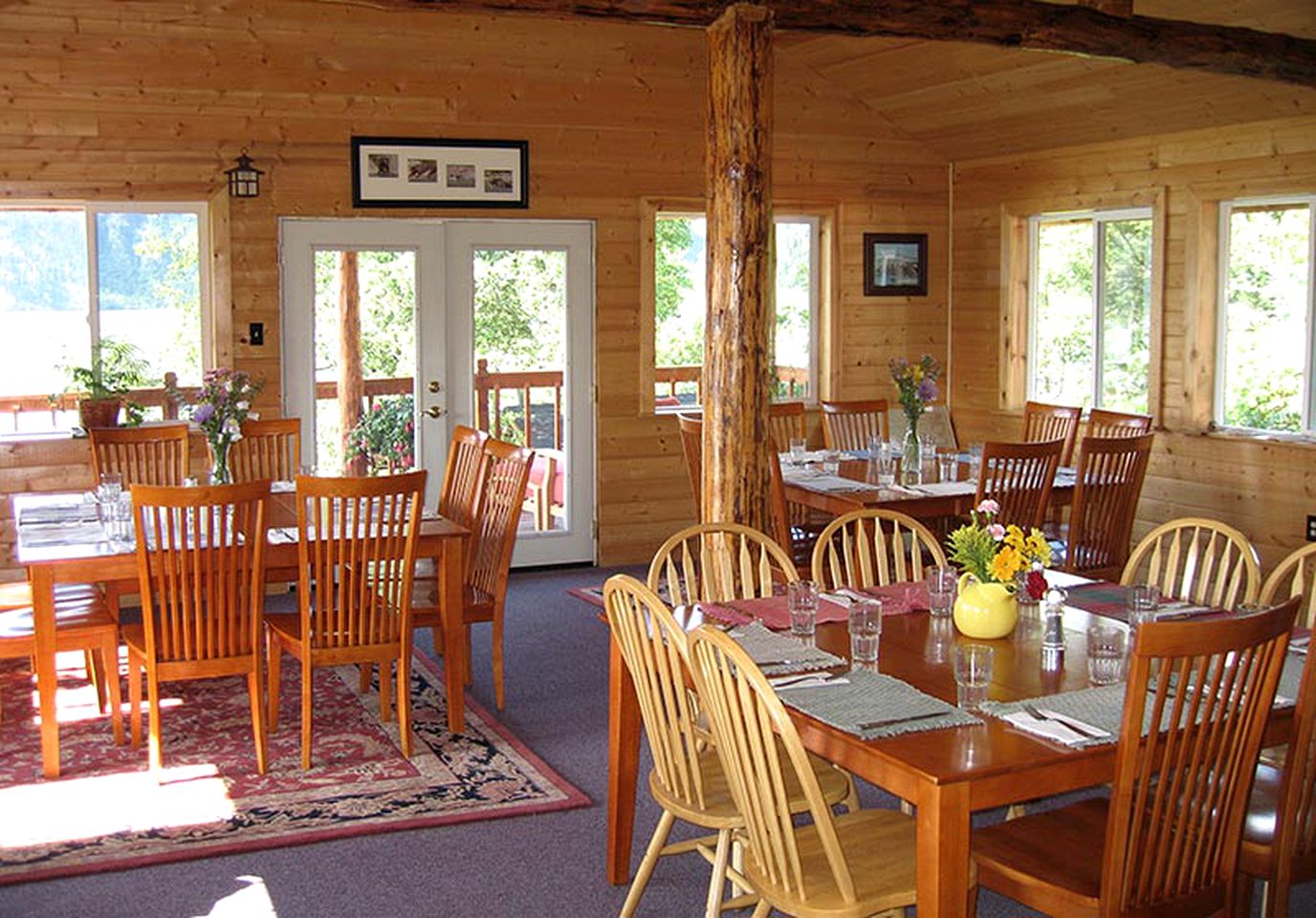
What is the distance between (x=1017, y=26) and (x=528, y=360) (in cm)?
349

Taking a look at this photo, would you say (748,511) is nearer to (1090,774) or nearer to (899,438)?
(1090,774)

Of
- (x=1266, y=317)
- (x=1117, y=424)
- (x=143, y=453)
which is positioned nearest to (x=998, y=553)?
(x=1117, y=424)

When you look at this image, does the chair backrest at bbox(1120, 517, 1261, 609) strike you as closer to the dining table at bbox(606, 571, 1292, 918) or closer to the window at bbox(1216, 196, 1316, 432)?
the dining table at bbox(606, 571, 1292, 918)

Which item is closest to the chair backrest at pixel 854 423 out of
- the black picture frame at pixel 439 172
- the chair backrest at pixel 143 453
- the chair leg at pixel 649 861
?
the black picture frame at pixel 439 172

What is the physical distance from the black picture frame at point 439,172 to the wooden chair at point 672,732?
15.9 feet

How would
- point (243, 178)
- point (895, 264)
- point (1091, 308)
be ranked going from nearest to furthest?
point (243, 178), point (1091, 308), point (895, 264)

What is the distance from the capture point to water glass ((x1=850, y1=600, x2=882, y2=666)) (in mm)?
3496

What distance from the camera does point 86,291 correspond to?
24.6 ft

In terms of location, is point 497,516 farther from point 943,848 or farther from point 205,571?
point 943,848

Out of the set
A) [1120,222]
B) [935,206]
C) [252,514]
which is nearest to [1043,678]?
[252,514]

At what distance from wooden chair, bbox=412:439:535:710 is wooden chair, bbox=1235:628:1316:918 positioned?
3.02m

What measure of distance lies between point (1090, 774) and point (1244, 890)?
50 cm

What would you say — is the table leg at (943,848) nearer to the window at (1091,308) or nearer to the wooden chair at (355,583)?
the wooden chair at (355,583)

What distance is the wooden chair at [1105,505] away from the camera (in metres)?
6.15
